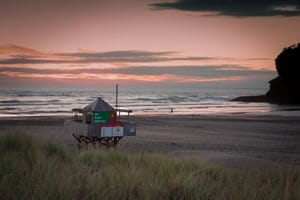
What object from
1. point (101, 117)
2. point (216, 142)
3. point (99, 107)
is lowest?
point (216, 142)

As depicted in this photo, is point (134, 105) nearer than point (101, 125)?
No

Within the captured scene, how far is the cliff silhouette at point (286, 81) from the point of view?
72269mm

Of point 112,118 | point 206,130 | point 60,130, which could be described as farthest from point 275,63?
point 112,118

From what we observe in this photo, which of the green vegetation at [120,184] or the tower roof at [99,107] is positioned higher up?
the tower roof at [99,107]

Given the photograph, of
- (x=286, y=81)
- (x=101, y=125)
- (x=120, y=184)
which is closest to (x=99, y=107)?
(x=101, y=125)

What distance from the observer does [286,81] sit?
2968 inches

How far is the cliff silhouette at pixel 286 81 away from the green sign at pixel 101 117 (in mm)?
62127

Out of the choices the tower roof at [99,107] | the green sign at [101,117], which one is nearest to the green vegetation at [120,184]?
the green sign at [101,117]

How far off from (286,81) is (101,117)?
6738cm

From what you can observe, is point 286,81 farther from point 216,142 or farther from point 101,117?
point 101,117

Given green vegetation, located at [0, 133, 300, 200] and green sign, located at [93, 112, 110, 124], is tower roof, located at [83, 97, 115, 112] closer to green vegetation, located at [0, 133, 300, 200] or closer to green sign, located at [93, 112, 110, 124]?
green sign, located at [93, 112, 110, 124]

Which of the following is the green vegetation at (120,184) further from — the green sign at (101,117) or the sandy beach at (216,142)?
the green sign at (101,117)

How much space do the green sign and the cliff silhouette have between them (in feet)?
204

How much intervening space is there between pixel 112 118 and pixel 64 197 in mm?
9862
